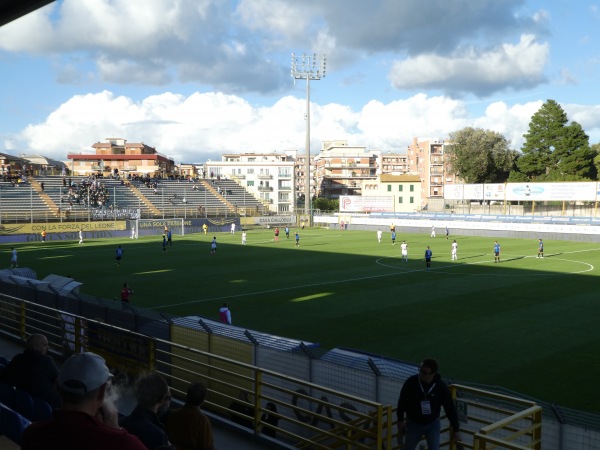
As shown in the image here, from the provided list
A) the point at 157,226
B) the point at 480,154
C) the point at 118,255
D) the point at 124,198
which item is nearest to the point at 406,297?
the point at 118,255

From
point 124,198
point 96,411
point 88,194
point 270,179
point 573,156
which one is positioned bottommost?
point 124,198

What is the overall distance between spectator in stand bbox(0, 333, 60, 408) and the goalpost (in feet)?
186

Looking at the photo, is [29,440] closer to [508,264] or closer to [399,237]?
[508,264]

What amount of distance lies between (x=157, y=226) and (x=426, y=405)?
201 feet

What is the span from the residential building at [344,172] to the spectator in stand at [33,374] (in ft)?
445

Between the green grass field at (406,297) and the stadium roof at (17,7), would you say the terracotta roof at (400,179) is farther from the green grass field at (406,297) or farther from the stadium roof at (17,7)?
the stadium roof at (17,7)

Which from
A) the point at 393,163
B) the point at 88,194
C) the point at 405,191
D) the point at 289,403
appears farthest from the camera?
the point at 393,163

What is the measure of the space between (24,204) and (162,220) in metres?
14.6

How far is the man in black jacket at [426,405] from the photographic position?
6.70 meters

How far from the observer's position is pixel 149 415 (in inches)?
174

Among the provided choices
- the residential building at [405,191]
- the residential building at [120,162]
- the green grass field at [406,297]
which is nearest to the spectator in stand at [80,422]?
the green grass field at [406,297]

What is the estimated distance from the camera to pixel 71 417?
2918 mm

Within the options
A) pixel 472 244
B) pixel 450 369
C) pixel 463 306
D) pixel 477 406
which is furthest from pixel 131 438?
pixel 472 244

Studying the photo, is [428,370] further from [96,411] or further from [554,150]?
→ [554,150]
